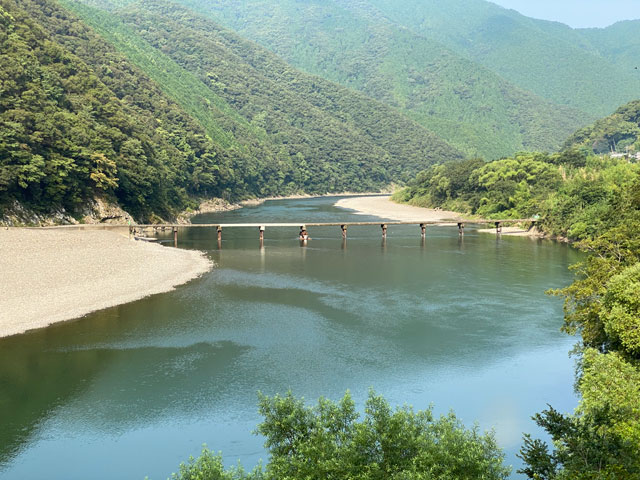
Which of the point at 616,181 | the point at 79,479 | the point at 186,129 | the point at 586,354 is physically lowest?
the point at 79,479

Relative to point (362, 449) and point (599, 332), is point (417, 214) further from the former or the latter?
point (362, 449)

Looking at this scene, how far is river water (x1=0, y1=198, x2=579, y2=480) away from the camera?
30766mm

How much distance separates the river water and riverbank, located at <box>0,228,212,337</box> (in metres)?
2.52

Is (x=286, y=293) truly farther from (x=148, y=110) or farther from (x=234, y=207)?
(x=148, y=110)

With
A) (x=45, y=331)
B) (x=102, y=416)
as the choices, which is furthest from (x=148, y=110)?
(x=102, y=416)

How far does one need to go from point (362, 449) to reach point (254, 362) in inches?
842

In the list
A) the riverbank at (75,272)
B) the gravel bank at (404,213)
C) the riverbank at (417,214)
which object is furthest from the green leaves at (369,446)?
the gravel bank at (404,213)

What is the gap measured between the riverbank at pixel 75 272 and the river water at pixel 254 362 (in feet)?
8.26

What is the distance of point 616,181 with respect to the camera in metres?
108

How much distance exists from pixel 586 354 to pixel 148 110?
168457mm

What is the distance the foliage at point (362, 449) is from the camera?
19688 mm

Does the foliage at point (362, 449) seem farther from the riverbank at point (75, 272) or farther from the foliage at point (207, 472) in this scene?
the riverbank at point (75, 272)

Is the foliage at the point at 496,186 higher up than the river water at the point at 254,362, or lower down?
higher up

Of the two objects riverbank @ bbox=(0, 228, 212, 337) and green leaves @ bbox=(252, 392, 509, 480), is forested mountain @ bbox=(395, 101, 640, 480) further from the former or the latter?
riverbank @ bbox=(0, 228, 212, 337)
